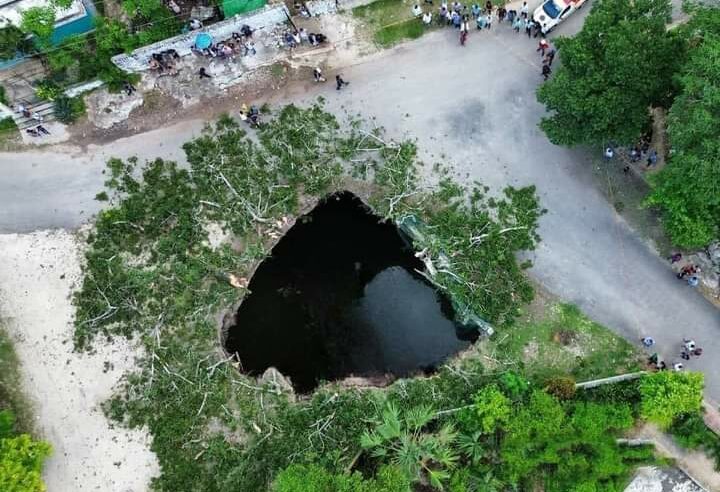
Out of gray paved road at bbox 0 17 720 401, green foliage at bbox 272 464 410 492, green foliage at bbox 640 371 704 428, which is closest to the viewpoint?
green foliage at bbox 272 464 410 492

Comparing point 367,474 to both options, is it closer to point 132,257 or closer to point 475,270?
point 475,270

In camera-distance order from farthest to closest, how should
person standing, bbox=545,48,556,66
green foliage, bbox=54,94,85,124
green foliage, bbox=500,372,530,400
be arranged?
green foliage, bbox=54,94,85,124 → person standing, bbox=545,48,556,66 → green foliage, bbox=500,372,530,400

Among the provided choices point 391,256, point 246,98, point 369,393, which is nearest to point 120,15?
point 246,98

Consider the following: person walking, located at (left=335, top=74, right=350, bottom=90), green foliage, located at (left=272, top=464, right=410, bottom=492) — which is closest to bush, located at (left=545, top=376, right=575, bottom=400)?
green foliage, located at (left=272, top=464, right=410, bottom=492)

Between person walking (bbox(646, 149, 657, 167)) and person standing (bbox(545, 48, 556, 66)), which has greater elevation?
person standing (bbox(545, 48, 556, 66))

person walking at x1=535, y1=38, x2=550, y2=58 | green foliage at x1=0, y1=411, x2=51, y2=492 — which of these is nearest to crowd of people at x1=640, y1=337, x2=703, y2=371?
person walking at x1=535, y1=38, x2=550, y2=58

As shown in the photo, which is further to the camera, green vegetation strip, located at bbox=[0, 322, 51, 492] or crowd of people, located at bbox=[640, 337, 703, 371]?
crowd of people, located at bbox=[640, 337, 703, 371]

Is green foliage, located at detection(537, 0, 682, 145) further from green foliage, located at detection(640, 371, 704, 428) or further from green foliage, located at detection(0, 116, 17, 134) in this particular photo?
green foliage, located at detection(0, 116, 17, 134)

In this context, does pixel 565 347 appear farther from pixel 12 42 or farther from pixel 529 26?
pixel 12 42

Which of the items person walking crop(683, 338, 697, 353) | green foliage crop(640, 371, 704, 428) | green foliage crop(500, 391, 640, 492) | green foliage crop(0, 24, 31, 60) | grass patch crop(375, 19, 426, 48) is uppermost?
grass patch crop(375, 19, 426, 48)
